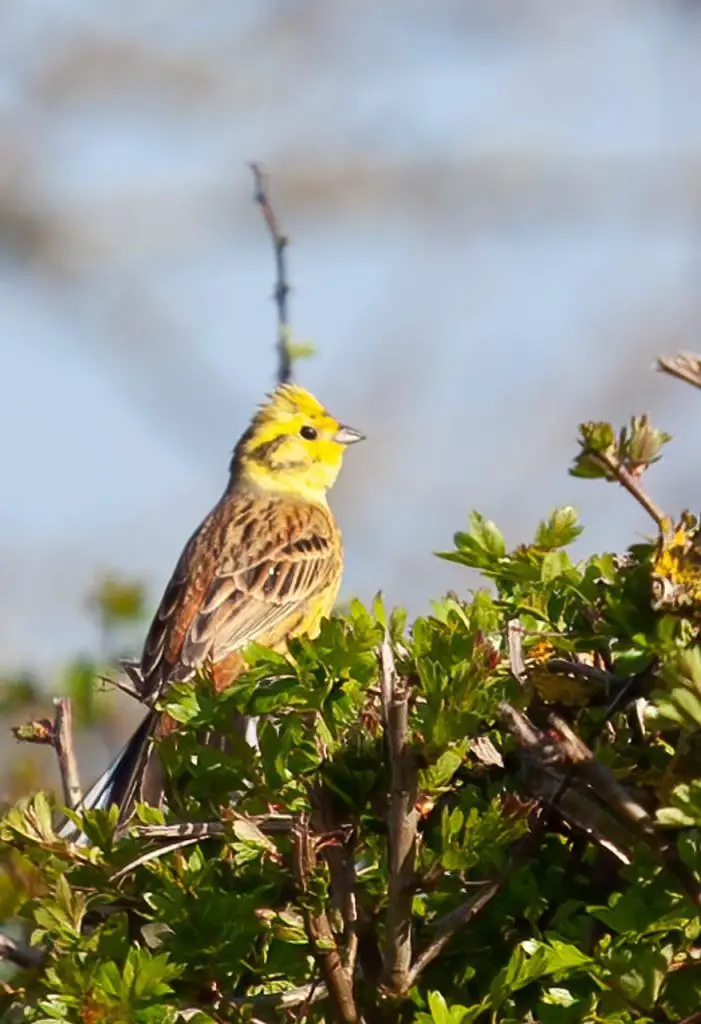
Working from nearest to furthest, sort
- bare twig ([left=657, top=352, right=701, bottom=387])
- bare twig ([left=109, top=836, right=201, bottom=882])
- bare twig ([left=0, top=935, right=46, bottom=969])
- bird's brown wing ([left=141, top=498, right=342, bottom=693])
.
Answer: bare twig ([left=657, top=352, right=701, bottom=387]) < bare twig ([left=109, top=836, right=201, bottom=882]) < bare twig ([left=0, top=935, right=46, bottom=969]) < bird's brown wing ([left=141, top=498, right=342, bottom=693])

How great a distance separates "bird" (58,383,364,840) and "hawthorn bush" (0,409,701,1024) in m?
3.69

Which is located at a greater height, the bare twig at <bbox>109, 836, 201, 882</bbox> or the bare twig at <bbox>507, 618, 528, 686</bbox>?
the bare twig at <bbox>507, 618, 528, 686</bbox>

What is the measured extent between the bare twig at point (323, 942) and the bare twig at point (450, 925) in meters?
0.07

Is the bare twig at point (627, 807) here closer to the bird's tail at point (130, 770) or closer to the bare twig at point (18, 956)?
the bare twig at point (18, 956)

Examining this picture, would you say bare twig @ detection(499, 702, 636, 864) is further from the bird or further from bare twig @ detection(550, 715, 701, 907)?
the bird

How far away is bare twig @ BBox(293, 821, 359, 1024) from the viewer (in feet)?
6.61

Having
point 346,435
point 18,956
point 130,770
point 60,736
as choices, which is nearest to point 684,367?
point 18,956

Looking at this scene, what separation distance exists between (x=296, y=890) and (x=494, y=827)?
0.26 m

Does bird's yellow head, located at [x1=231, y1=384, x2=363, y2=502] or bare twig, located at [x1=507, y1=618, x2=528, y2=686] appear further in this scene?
bird's yellow head, located at [x1=231, y1=384, x2=363, y2=502]

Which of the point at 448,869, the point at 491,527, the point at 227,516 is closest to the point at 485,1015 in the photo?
the point at 448,869

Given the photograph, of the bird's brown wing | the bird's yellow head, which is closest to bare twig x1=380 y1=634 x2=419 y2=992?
the bird's brown wing

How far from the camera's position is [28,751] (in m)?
5.18

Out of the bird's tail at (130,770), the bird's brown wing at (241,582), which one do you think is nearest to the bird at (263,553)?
the bird's brown wing at (241,582)

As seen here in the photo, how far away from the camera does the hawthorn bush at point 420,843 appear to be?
2023 millimetres
